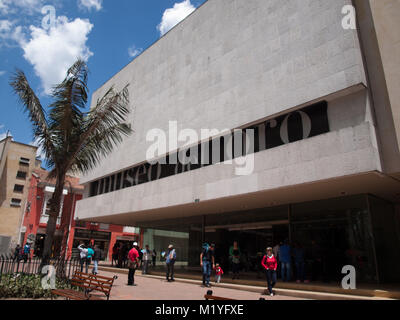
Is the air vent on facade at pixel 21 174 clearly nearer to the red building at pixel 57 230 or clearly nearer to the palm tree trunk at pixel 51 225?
the red building at pixel 57 230

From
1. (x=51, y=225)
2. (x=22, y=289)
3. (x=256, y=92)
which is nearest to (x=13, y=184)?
(x=51, y=225)

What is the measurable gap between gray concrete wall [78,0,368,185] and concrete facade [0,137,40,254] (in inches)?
965

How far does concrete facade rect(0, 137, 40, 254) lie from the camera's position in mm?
38875

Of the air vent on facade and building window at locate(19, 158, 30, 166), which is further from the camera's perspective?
building window at locate(19, 158, 30, 166)

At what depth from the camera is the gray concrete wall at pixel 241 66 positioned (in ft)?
37.7

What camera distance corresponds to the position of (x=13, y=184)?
41906 mm

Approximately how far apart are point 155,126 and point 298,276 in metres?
11.7

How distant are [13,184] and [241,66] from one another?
38.6 m

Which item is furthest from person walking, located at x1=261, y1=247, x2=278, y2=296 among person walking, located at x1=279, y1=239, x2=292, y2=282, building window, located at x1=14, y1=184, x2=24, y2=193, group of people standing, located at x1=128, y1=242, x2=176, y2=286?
building window, located at x1=14, y1=184, x2=24, y2=193

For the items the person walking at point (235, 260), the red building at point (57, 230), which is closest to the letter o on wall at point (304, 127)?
the person walking at point (235, 260)

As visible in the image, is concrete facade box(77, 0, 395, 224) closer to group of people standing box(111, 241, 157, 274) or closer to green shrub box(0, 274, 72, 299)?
group of people standing box(111, 241, 157, 274)
